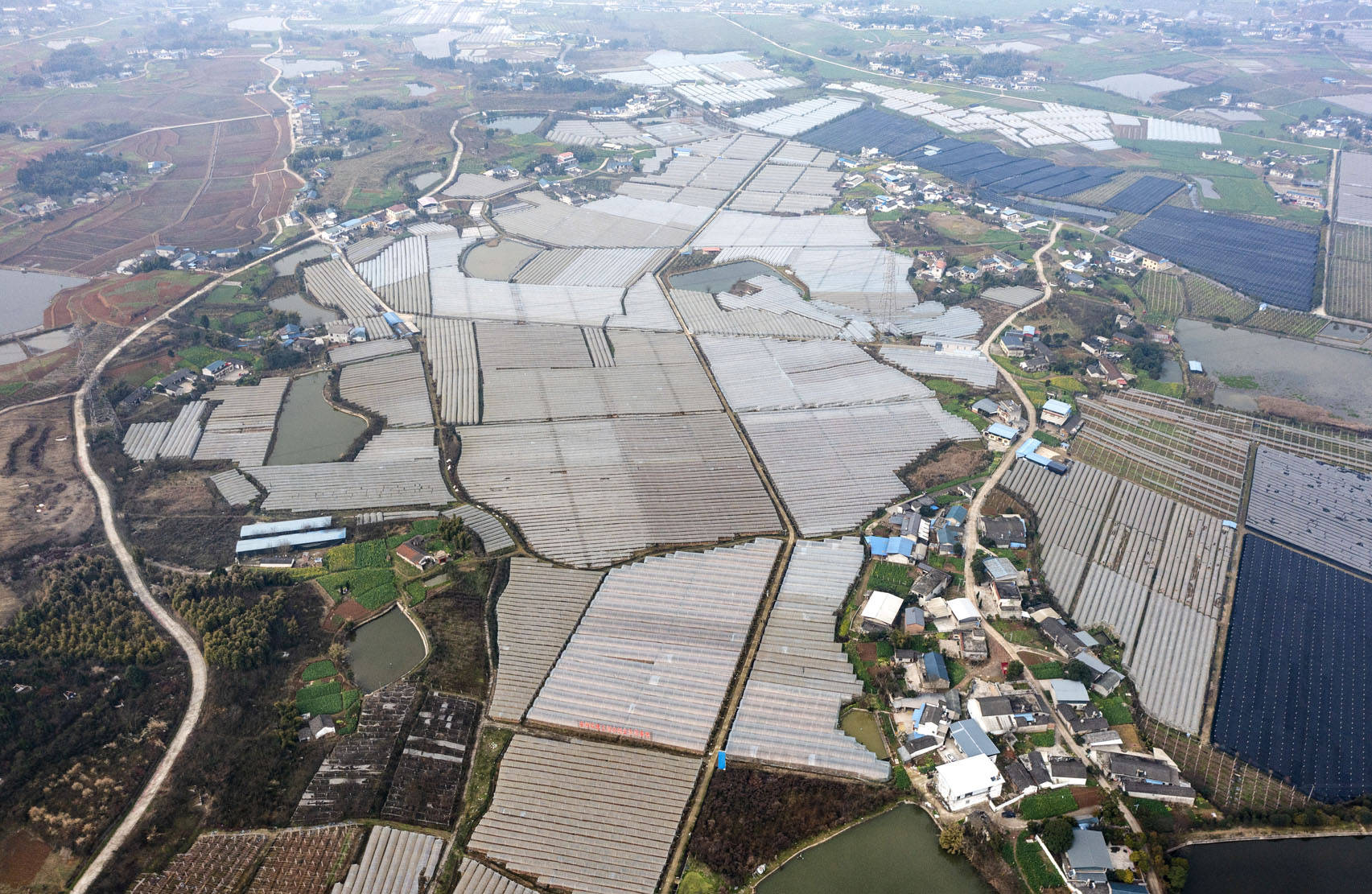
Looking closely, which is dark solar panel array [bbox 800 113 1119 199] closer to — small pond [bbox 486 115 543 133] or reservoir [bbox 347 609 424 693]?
small pond [bbox 486 115 543 133]

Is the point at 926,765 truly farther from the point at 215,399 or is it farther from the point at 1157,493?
the point at 215,399

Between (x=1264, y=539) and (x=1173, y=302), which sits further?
(x=1173, y=302)

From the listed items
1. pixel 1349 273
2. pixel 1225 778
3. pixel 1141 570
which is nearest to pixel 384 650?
pixel 1225 778

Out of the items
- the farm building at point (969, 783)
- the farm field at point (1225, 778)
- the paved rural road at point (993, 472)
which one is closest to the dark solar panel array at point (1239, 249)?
the paved rural road at point (993, 472)

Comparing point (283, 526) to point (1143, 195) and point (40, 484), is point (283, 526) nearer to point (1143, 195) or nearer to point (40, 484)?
point (40, 484)

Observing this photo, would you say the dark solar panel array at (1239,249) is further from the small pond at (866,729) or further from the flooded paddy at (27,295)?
the flooded paddy at (27,295)

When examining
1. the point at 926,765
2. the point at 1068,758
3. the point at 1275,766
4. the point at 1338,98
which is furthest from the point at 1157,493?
the point at 1338,98

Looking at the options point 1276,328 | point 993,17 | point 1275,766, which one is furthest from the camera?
point 993,17
